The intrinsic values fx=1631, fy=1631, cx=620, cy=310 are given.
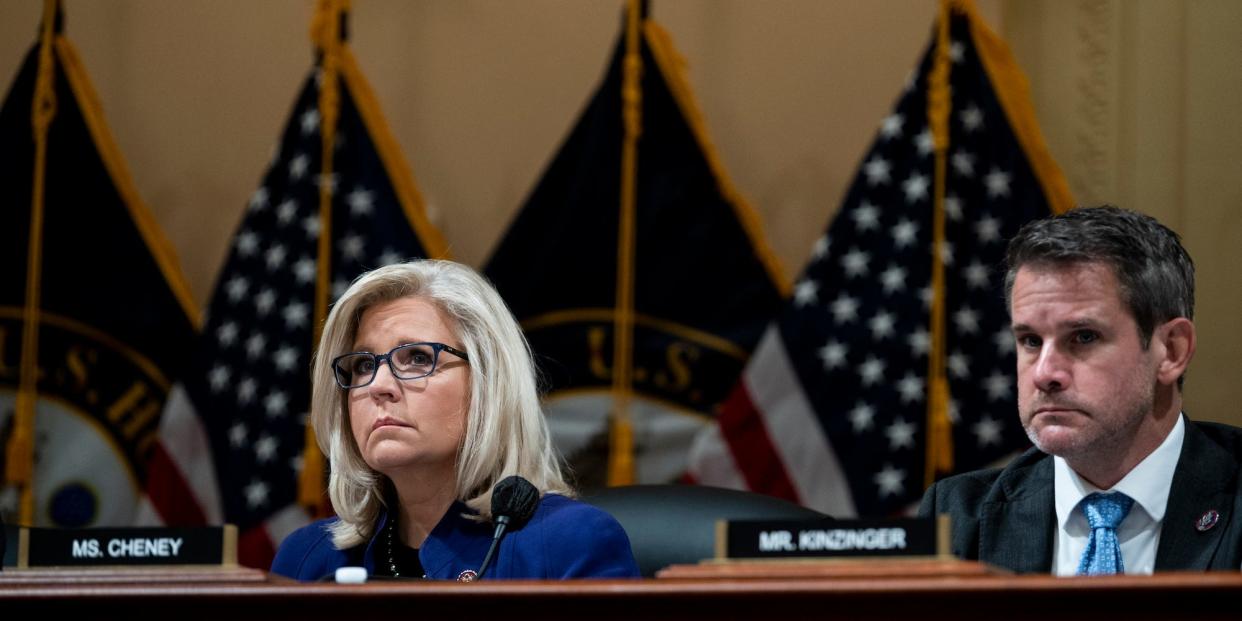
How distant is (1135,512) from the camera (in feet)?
9.05

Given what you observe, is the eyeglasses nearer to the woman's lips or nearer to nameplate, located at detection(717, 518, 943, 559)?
→ the woman's lips

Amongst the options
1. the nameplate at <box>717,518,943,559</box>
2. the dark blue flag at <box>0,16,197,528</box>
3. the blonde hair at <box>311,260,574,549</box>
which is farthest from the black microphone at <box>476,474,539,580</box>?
the dark blue flag at <box>0,16,197,528</box>

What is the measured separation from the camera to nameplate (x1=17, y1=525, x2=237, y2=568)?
2064 millimetres

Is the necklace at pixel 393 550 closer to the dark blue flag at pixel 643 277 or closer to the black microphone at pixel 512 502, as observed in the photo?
the black microphone at pixel 512 502

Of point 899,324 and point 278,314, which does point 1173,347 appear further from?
point 278,314

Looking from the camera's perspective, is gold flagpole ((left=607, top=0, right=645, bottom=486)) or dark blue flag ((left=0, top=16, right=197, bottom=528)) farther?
dark blue flag ((left=0, top=16, right=197, bottom=528))

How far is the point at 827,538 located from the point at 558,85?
12.5ft

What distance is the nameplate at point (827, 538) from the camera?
188cm

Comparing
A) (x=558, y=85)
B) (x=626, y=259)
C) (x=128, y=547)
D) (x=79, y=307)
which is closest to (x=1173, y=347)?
(x=128, y=547)

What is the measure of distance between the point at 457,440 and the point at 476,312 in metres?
0.25

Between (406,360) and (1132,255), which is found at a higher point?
(1132,255)

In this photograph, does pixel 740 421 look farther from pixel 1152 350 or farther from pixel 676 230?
pixel 1152 350

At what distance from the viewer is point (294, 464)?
16.8 ft

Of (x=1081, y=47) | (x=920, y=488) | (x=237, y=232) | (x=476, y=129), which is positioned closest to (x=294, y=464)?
(x=237, y=232)
